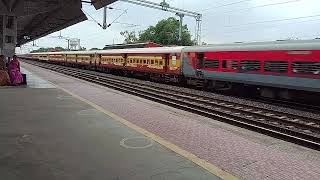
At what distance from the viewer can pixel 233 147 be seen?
28.4 feet

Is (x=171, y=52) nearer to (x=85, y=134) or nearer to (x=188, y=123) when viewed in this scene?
(x=188, y=123)

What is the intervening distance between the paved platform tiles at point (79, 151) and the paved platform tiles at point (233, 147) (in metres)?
0.69

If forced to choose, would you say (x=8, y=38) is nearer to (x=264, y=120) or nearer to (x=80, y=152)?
(x=264, y=120)

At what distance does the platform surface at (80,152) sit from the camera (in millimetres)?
6297

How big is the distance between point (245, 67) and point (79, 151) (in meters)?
11.5

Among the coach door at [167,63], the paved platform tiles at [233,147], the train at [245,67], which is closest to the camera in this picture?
the paved platform tiles at [233,147]

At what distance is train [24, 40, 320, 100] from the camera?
14.6 metres

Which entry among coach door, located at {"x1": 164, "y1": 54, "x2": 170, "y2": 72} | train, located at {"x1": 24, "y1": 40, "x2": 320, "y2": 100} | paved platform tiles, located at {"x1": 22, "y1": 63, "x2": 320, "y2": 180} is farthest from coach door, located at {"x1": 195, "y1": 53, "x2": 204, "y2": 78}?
paved platform tiles, located at {"x1": 22, "y1": 63, "x2": 320, "y2": 180}

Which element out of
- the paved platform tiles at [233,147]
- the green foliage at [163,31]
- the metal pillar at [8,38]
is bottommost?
the paved platform tiles at [233,147]

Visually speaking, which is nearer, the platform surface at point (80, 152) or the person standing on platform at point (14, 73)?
the platform surface at point (80, 152)

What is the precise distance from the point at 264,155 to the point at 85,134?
388 centimetres

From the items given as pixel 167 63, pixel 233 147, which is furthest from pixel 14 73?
pixel 233 147

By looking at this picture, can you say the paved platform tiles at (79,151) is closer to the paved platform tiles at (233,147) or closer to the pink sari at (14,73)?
the paved platform tiles at (233,147)

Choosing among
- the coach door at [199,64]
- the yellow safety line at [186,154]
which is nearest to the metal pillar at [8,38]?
the coach door at [199,64]
